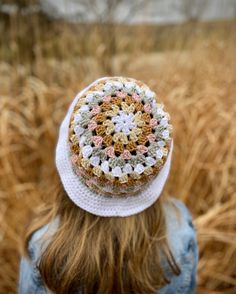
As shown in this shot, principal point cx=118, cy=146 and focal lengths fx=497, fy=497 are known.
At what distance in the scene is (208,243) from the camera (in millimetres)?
2088

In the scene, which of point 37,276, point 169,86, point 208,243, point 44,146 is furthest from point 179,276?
point 169,86

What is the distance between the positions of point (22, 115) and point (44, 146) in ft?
0.70

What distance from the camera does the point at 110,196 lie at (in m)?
1.11

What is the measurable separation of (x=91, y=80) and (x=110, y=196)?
5.29ft

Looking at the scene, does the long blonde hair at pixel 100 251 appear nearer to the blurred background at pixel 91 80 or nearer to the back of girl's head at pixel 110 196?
the back of girl's head at pixel 110 196

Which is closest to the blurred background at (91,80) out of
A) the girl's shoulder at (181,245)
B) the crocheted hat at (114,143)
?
the girl's shoulder at (181,245)

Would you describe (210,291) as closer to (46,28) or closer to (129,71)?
(129,71)

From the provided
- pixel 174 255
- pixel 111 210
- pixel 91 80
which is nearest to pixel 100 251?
pixel 111 210

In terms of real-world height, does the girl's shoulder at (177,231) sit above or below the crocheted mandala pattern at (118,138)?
below

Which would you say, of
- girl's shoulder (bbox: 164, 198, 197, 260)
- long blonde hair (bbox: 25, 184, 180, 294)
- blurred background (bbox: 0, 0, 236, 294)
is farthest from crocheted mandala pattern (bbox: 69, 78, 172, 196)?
blurred background (bbox: 0, 0, 236, 294)

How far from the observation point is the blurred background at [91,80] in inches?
Result: 81.8

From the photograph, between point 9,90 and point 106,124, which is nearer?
point 106,124

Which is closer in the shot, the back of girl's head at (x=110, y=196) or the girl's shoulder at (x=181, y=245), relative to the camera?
the back of girl's head at (x=110, y=196)

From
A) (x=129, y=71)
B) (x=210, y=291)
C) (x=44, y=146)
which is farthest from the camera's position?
(x=129, y=71)
